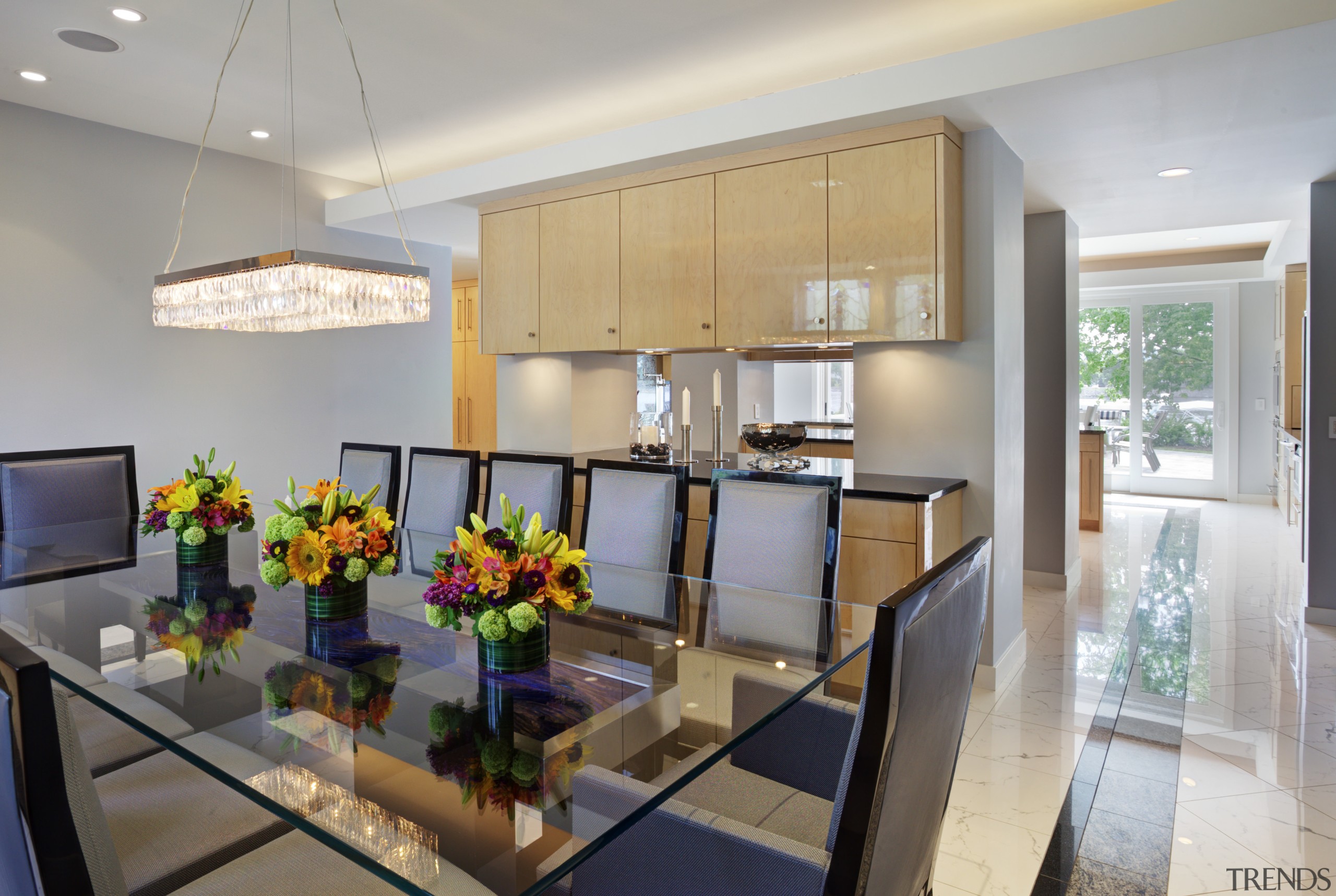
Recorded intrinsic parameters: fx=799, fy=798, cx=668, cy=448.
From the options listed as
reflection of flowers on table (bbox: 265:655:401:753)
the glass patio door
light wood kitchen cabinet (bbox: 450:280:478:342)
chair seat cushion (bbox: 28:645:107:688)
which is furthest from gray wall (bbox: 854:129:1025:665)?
the glass patio door

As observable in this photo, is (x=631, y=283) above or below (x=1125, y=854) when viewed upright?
above

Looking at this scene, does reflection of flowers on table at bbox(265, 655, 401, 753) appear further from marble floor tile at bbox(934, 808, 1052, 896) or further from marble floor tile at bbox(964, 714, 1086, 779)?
marble floor tile at bbox(964, 714, 1086, 779)

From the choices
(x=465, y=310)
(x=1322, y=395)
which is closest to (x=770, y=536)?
(x=1322, y=395)

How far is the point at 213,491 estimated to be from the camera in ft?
8.18

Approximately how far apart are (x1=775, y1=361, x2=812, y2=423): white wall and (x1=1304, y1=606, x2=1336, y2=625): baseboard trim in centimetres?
347

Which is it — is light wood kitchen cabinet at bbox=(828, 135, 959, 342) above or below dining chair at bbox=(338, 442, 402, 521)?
above

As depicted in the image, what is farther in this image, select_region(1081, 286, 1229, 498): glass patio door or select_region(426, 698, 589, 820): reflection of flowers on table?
select_region(1081, 286, 1229, 498): glass patio door

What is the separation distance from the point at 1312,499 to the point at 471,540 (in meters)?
4.70

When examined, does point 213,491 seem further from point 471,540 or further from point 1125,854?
point 1125,854

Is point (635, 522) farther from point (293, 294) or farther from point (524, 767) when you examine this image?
point (524, 767)

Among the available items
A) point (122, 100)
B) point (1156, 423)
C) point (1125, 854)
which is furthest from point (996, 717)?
point (1156, 423)

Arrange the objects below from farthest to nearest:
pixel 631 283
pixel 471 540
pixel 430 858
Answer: pixel 631 283
pixel 471 540
pixel 430 858

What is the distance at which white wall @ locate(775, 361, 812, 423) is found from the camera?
656cm

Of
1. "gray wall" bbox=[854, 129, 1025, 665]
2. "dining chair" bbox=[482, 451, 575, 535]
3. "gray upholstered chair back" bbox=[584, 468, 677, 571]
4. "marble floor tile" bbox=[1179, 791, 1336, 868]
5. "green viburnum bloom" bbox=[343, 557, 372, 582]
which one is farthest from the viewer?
"gray wall" bbox=[854, 129, 1025, 665]
